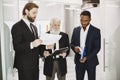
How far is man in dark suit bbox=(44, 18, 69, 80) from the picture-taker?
240 cm

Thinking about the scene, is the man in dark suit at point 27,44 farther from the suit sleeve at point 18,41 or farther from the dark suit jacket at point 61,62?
the dark suit jacket at point 61,62

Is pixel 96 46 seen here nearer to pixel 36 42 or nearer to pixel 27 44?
pixel 36 42

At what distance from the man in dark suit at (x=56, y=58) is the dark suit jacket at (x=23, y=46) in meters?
0.18

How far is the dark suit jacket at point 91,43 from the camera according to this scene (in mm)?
2588

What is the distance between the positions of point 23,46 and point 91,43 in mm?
914

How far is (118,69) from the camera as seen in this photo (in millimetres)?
3029

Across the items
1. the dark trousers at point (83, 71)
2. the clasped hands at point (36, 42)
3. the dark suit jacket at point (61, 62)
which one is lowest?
the dark trousers at point (83, 71)

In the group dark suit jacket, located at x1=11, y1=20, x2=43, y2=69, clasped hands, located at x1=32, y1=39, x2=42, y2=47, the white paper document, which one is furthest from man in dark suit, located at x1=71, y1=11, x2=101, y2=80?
dark suit jacket, located at x1=11, y1=20, x2=43, y2=69

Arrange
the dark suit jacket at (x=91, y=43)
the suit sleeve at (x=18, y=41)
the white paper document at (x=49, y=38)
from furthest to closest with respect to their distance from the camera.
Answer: the dark suit jacket at (x=91, y=43) < the white paper document at (x=49, y=38) < the suit sleeve at (x=18, y=41)

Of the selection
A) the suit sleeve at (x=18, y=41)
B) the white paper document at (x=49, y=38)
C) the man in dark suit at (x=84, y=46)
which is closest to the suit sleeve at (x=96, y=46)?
the man in dark suit at (x=84, y=46)

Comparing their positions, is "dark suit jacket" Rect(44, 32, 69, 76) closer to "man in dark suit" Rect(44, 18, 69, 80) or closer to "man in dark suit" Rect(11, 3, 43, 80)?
"man in dark suit" Rect(44, 18, 69, 80)

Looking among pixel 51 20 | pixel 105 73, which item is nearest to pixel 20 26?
pixel 51 20

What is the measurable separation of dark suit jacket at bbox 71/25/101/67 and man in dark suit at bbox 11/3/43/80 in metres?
0.52

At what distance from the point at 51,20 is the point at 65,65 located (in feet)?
1.92
